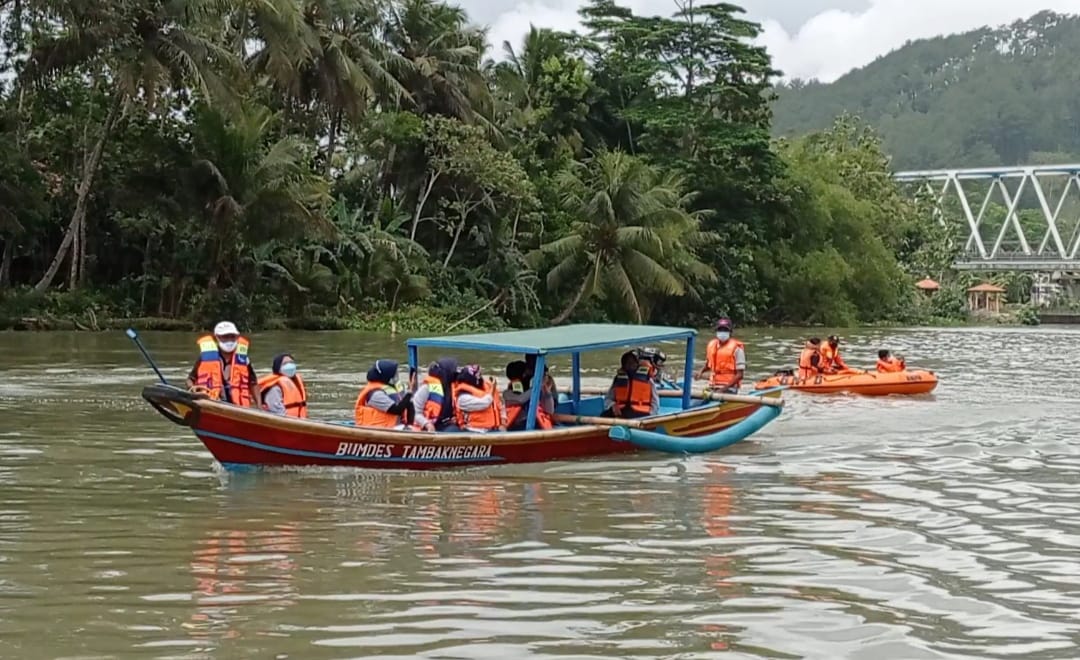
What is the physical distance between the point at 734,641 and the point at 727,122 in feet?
137

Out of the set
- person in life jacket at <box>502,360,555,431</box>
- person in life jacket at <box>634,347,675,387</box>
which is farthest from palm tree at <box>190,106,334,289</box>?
person in life jacket at <box>502,360,555,431</box>

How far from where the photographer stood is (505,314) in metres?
39.9

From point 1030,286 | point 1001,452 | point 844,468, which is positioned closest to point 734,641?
point 844,468

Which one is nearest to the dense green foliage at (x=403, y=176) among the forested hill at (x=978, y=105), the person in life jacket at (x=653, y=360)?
the person in life jacket at (x=653, y=360)

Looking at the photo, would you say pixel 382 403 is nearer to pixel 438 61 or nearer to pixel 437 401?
pixel 437 401

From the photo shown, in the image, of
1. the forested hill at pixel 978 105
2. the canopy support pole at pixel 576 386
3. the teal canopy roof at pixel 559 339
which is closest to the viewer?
the teal canopy roof at pixel 559 339

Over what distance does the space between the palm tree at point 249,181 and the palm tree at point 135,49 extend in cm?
157

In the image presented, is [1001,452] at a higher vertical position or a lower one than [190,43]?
lower

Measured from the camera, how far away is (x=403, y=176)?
127ft

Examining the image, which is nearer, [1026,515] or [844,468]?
[1026,515]

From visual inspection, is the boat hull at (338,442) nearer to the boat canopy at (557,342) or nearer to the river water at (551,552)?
the river water at (551,552)

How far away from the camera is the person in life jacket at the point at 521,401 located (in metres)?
12.9

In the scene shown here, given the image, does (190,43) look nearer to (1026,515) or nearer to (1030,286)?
(1026,515)

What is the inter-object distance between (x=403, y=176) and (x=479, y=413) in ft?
88.9
